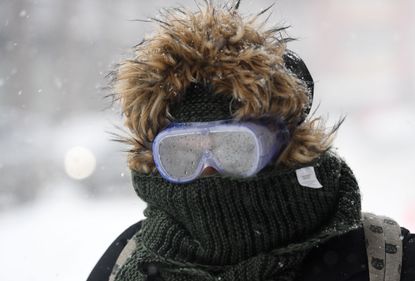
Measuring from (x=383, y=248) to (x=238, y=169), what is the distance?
0.49 meters

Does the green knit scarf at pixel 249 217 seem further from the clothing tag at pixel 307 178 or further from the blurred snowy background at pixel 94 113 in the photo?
the blurred snowy background at pixel 94 113

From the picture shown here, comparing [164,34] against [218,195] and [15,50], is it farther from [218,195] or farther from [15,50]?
[15,50]

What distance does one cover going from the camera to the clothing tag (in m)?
2.24

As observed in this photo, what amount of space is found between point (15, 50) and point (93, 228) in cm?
756

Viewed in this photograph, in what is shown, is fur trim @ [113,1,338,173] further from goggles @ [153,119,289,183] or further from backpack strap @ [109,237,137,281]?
backpack strap @ [109,237,137,281]

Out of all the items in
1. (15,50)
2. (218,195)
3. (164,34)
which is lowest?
(218,195)

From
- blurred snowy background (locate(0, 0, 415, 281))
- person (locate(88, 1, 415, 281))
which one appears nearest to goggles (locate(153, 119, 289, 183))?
person (locate(88, 1, 415, 281))

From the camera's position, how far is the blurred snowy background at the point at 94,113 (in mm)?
6841

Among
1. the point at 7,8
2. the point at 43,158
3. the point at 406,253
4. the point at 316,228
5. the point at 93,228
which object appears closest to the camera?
the point at 406,253

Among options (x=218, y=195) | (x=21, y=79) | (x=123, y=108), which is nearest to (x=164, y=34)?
(x=123, y=108)

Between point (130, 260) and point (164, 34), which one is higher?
point (164, 34)

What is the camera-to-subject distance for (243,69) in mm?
2230

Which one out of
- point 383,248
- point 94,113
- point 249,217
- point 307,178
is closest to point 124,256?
point 249,217

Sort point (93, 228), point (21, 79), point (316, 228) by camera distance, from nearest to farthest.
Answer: point (316, 228) < point (93, 228) < point (21, 79)
